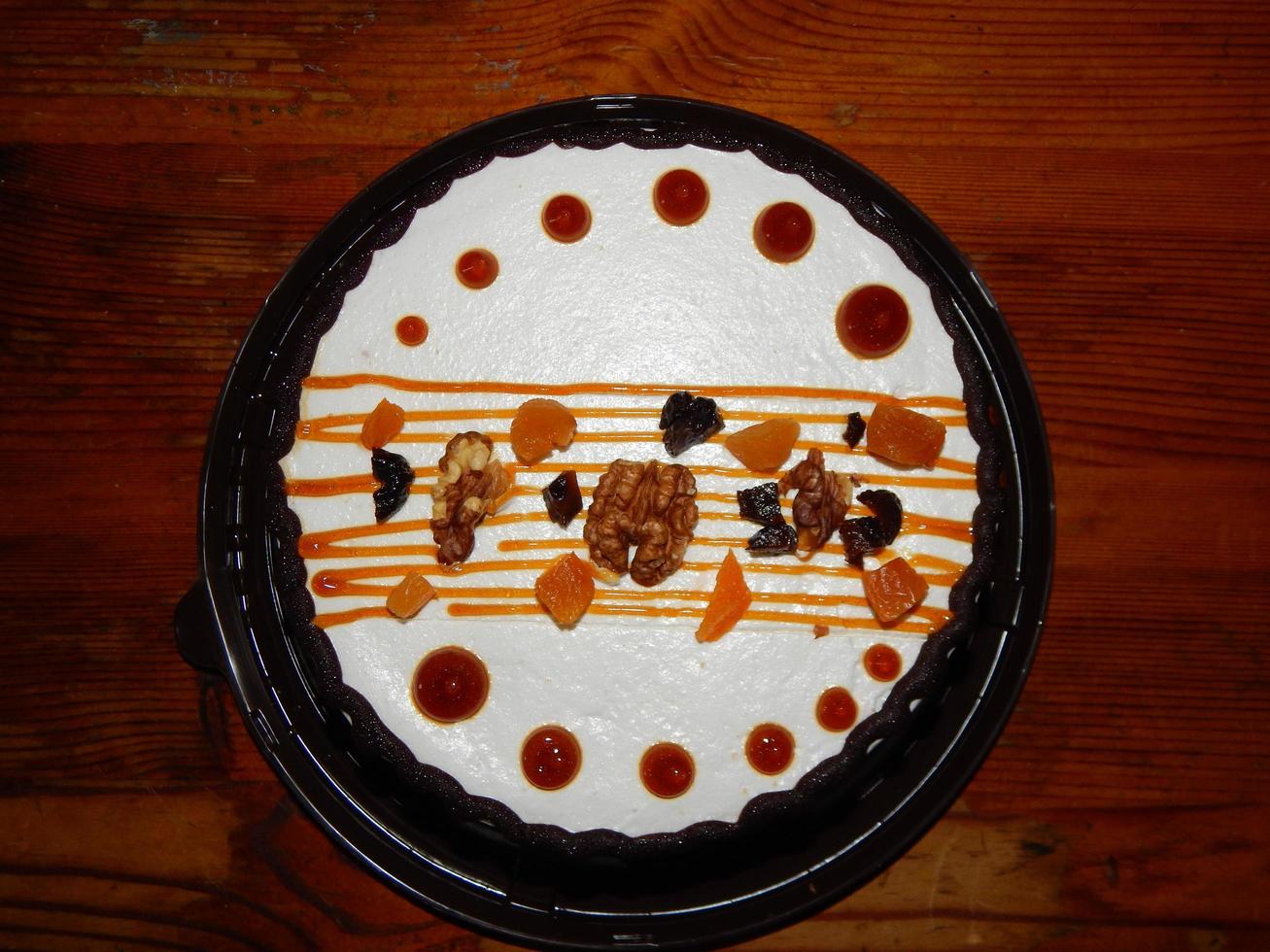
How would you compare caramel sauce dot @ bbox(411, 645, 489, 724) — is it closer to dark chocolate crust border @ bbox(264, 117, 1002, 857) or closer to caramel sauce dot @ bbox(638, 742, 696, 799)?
dark chocolate crust border @ bbox(264, 117, 1002, 857)

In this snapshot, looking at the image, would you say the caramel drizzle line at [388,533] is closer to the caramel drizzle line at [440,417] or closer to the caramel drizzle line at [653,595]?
the caramel drizzle line at [653,595]

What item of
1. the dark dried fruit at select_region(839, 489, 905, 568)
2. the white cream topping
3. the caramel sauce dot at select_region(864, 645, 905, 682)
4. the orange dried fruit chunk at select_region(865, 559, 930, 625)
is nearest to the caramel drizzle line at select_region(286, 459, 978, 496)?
the white cream topping

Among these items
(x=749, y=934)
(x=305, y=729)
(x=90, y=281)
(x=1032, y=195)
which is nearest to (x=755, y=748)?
(x=749, y=934)

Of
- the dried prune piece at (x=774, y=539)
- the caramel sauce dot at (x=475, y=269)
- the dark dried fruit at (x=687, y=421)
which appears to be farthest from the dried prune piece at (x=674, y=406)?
the caramel sauce dot at (x=475, y=269)

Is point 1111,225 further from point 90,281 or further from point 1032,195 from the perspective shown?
point 90,281

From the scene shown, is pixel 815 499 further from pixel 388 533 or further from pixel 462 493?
pixel 388 533

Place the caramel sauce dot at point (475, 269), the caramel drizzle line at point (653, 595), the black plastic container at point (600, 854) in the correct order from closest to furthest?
1. the black plastic container at point (600, 854)
2. the caramel drizzle line at point (653, 595)
3. the caramel sauce dot at point (475, 269)
